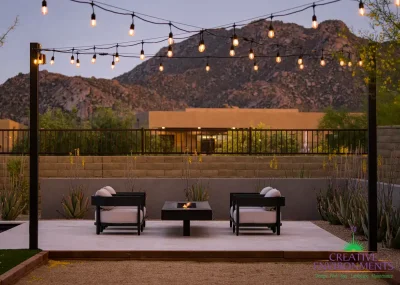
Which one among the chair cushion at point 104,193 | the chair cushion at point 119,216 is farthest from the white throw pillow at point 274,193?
the chair cushion at point 104,193

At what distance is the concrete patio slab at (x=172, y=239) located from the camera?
9758 millimetres

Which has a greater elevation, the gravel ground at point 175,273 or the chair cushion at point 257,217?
the chair cushion at point 257,217

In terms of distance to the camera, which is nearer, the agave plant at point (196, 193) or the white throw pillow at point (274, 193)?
the white throw pillow at point (274, 193)

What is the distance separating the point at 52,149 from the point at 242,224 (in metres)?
10.3

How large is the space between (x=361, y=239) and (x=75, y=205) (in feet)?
20.4

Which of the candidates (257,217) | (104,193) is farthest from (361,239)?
(104,193)

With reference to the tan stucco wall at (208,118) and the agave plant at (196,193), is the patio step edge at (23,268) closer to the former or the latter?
the agave plant at (196,193)

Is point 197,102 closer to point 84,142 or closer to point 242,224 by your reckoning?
point 84,142

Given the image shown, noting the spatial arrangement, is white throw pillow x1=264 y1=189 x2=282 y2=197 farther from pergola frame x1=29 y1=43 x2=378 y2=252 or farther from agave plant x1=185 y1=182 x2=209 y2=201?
agave plant x1=185 y1=182 x2=209 y2=201

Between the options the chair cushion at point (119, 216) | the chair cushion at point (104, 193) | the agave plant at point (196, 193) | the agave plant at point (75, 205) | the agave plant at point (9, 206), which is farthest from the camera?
the agave plant at point (196, 193)

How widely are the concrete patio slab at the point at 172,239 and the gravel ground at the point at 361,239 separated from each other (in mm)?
220

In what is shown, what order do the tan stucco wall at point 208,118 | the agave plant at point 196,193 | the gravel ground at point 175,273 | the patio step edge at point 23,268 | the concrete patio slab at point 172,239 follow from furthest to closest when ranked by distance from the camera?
the tan stucco wall at point 208,118 < the agave plant at point 196,193 < the concrete patio slab at point 172,239 < the gravel ground at point 175,273 < the patio step edge at point 23,268

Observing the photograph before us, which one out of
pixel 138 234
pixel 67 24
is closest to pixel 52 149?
pixel 138 234

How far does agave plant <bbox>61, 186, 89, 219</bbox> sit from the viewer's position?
1434cm
